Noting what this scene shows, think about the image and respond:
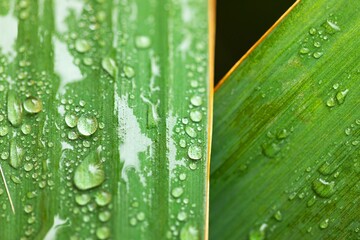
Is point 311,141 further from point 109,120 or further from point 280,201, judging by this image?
point 109,120

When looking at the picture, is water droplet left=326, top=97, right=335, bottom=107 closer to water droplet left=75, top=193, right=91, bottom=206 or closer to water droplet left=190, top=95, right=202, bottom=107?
water droplet left=190, top=95, right=202, bottom=107

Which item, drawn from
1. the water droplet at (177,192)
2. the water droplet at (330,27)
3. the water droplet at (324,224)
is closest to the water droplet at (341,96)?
the water droplet at (330,27)

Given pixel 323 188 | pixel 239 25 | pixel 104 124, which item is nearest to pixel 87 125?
pixel 104 124

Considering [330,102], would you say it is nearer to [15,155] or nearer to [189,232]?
[189,232]

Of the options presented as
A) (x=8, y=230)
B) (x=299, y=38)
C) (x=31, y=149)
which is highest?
(x=299, y=38)

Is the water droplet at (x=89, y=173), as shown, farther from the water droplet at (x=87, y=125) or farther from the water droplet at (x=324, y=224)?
the water droplet at (x=324, y=224)

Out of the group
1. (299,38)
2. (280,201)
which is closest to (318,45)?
(299,38)
